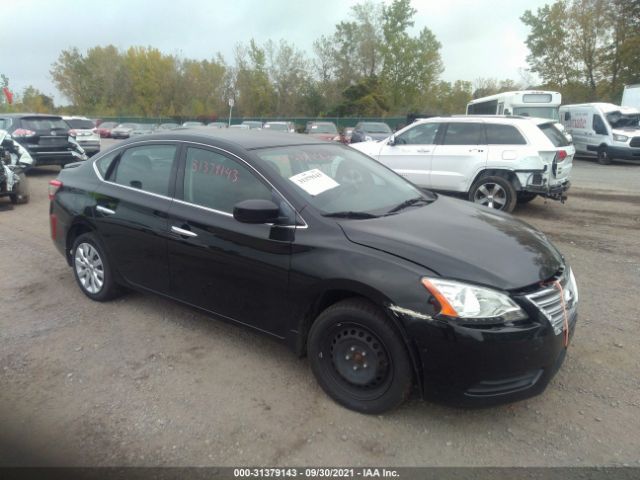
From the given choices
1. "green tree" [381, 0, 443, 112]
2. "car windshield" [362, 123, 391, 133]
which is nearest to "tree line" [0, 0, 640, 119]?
"green tree" [381, 0, 443, 112]

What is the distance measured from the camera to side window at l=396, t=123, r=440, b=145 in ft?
30.3

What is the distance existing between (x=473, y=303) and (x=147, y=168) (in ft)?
9.65

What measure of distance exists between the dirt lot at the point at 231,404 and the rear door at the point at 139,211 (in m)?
0.53

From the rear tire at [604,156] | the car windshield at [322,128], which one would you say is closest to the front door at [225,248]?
the car windshield at [322,128]

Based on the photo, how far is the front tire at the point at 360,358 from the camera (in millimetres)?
2777

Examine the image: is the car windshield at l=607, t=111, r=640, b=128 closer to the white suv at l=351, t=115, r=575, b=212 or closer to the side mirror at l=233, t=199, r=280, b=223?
the white suv at l=351, t=115, r=575, b=212

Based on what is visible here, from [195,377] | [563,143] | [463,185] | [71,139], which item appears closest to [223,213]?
[195,377]

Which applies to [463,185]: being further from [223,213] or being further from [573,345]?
[223,213]

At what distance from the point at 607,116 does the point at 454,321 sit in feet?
66.1

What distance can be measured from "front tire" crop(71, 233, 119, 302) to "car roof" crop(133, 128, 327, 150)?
1217mm

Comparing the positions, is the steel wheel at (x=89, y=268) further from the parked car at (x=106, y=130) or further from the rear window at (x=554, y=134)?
the parked car at (x=106, y=130)

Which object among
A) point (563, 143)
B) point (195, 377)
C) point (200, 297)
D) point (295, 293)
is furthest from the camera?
point (563, 143)

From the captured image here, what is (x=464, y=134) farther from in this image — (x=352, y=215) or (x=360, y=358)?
(x=360, y=358)

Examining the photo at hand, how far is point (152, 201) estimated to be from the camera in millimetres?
3932
